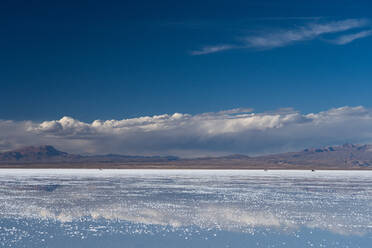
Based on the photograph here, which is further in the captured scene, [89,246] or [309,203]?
[309,203]

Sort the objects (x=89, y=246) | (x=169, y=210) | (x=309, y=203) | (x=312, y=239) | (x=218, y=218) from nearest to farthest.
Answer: (x=89, y=246)
(x=312, y=239)
(x=218, y=218)
(x=169, y=210)
(x=309, y=203)

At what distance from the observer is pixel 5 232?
549 inches

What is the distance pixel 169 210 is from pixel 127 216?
8.03 feet

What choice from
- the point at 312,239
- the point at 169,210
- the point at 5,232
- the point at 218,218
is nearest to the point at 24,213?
the point at 5,232

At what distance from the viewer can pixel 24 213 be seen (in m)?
18.3

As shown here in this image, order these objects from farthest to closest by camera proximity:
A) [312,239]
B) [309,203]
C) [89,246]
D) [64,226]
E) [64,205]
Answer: [309,203]
[64,205]
[64,226]
[312,239]
[89,246]

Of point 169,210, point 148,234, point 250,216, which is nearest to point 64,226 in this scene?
point 148,234

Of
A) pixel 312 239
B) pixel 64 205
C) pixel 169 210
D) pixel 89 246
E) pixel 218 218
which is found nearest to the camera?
pixel 89 246

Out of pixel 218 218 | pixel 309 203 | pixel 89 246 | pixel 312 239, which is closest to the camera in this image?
pixel 89 246

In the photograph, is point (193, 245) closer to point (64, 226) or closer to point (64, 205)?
point (64, 226)

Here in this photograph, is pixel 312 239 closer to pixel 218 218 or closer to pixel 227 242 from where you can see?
pixel 227 242

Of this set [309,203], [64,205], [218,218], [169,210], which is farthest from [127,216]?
[309,203]

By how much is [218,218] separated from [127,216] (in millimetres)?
3808

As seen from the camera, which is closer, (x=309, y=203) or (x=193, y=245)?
(x=193, y=245)
